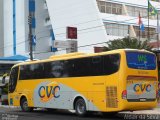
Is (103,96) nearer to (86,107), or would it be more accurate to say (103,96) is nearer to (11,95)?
(86,107)

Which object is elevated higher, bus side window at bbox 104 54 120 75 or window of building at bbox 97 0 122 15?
window of building at bbox 97 0 122 15

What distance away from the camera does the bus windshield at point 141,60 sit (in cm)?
2087

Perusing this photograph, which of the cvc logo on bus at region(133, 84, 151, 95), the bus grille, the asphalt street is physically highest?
the cvc logo on bus at region(133, 84, 151, 95)

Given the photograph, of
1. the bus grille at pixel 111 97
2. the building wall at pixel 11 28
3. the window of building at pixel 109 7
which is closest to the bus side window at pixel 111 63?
the bus grille at pixel 111 97

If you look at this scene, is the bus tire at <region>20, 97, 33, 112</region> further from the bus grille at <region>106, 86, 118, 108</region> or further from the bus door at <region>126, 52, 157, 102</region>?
the bus door at <region>126, 52, 157, 102</region>

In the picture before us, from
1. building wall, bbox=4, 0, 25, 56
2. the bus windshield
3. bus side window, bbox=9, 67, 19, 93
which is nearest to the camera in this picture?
the bus windshield

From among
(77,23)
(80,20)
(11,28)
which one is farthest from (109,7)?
(11,28)

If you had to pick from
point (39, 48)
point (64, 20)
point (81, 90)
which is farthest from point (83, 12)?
point (81, 90)

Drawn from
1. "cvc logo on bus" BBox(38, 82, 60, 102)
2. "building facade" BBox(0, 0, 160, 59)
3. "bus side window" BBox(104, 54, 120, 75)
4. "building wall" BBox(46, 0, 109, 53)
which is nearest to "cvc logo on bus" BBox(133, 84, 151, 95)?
"bus side window" BBox(104, 54, 120, 75)

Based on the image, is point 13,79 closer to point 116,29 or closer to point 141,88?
point 141,88

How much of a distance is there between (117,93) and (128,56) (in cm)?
182

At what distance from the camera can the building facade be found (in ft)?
242

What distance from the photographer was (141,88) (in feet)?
69.1

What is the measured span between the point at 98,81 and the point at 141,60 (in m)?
2.33
